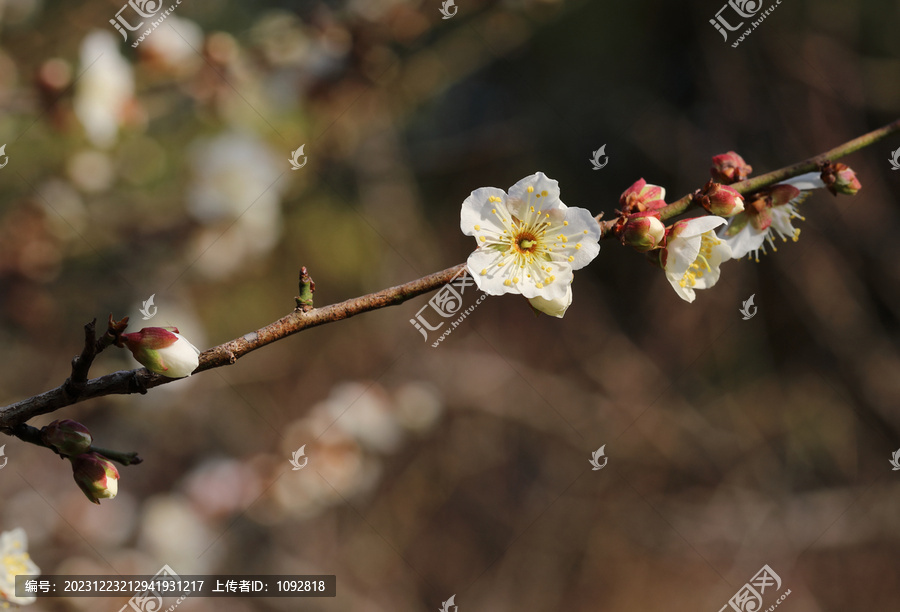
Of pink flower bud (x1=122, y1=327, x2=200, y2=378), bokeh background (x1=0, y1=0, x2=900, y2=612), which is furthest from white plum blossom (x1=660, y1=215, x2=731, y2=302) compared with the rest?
bokeh background (x1=0, y1=0, x2=900, y2=612)

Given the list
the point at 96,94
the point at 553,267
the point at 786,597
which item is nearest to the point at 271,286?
the point at 96,94

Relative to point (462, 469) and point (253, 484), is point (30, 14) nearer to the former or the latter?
point (253, 484)

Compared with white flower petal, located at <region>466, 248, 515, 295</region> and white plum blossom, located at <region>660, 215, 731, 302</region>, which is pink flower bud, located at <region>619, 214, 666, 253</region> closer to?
white plum blossom, located at <region>660, 215, 731, 302</region>
